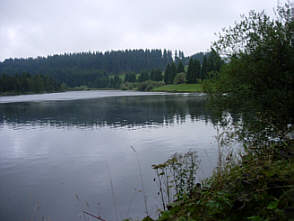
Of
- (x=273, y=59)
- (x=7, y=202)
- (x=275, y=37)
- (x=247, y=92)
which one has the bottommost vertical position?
(x=7, y=202)

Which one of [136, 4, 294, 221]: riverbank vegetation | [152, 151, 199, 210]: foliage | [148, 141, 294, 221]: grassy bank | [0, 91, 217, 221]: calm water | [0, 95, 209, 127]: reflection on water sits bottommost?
[0, 91, 217, 221]: calm water

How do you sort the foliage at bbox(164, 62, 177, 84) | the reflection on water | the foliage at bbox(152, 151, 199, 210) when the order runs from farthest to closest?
1. the foliage at bbox(164, 62, 177, 84)
2. the reflection on water
3. the foliage at bbox(152, 151, 199, 210)

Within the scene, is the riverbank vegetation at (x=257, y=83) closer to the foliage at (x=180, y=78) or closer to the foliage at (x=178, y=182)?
the foliage at (x=178, y=182)

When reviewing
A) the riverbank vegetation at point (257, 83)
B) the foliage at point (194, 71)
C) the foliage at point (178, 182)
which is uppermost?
the foliage at point (194, 71)

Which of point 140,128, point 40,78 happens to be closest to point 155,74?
point 40,78

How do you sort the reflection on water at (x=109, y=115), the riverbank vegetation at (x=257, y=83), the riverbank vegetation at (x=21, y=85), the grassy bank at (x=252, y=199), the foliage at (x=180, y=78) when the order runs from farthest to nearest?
the riverbank vegetation at (x=21, y=85)
the foliage at (x=180, y=78)
the reflection on water at (x=109, y=115)
the riverbank vegetation at (x=257, y=83)
the grassy bank at (x=252, y=199)

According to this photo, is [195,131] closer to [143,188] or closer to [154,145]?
[154,145]

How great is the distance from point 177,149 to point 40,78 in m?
164

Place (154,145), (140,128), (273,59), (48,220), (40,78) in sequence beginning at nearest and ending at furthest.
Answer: (48,220), (273,59), (154,145), (140,128), (40,78)

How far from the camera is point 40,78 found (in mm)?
164875

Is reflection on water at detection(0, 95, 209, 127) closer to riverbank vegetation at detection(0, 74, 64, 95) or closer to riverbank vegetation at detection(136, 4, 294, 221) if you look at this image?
riverbank vegetation at detection(136, 4, 294, 221)

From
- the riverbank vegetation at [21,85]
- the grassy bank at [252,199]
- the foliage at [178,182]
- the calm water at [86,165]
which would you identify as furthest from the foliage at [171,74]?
the grassy bank at [252,199]

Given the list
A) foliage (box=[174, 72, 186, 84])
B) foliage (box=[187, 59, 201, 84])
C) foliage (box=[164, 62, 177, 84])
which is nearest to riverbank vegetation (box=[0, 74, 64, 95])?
foliage (box=[164, 62, 177, 84])

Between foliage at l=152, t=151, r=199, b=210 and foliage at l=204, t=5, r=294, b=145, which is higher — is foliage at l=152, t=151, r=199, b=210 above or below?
below
